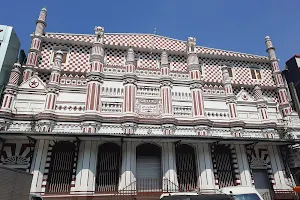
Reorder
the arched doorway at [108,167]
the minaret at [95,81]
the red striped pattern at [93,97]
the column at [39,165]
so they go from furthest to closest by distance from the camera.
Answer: the red striped pattern at [93,97] → the minaret at [95,81] → the arched doorway at [108,167] → the column at [39,165]

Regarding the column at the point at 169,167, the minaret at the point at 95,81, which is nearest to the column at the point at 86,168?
the minaret at the point at 95,81

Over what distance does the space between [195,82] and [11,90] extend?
15329mm

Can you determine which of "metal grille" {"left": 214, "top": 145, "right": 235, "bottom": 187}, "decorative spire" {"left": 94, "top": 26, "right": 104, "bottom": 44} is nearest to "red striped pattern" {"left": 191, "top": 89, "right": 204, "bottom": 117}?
"metal grille" {"left": 214, "top": 145, "right": 235, "bottom": 187}

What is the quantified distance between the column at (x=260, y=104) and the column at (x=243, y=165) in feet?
13.4

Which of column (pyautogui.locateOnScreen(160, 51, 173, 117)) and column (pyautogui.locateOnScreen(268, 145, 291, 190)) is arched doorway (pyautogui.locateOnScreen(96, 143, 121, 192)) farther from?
column (pyautogui.locateOnScreen(268, 145, 291, 190))

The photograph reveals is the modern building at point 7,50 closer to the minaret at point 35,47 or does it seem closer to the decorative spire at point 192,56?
the minaret at point 35,47

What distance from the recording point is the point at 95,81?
1909 centimetres

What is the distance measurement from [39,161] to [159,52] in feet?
48.9

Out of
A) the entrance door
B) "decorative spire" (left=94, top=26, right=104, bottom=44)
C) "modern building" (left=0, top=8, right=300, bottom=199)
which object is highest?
"decorative spire" (left=94, top=26, right=104, bottom=44)

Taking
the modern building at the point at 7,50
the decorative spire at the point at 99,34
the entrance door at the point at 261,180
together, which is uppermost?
the decorative spire at the point at 99,34

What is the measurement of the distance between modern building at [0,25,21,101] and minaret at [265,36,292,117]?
25.5 m

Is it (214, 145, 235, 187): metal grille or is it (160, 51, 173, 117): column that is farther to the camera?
(160, 51, 173, 117): column

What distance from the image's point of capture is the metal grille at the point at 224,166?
18.0 meters

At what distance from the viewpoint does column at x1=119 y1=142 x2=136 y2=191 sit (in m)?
15.8
